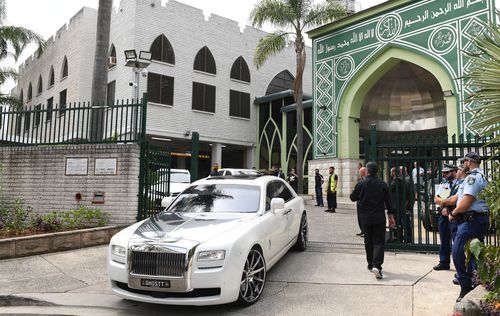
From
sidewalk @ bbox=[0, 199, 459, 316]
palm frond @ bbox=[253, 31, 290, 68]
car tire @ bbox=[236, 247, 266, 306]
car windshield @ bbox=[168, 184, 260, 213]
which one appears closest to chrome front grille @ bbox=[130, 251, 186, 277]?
sidewalk @ bbox=[0, 199, 459, 316]

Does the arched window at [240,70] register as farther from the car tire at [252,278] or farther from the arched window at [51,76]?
the car tire at [252,278]

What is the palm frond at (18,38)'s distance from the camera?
1003 inches

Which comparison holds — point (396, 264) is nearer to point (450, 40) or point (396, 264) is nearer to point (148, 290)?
point (148, 290)

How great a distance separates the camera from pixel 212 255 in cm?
464

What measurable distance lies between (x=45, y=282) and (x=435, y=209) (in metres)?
7.08

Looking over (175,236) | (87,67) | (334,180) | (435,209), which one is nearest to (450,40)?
(334,180)

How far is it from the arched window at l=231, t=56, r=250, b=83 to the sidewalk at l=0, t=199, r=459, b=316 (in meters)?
20.6

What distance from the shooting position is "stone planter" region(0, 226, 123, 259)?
7.34m

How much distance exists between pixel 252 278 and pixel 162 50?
20.9m

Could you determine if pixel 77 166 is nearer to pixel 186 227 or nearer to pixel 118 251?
pixel 118 251

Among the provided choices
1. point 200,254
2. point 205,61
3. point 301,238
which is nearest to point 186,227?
point 200,254

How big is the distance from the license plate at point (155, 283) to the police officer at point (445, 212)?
13.3ft

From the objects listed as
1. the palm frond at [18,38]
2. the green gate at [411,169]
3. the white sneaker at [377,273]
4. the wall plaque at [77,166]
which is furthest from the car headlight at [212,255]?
the palm frond at [18,38]

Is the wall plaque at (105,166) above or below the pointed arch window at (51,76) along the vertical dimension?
below
